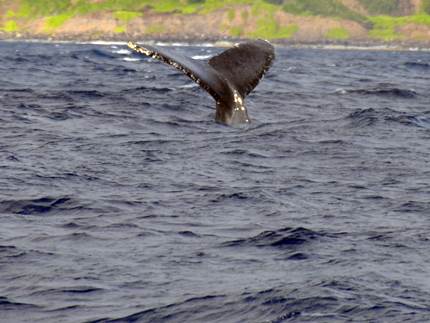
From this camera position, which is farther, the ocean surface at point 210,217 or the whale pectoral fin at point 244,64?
the whale pectoral fin at point 244,64

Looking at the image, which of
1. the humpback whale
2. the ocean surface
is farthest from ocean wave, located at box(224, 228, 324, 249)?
the humpback whale

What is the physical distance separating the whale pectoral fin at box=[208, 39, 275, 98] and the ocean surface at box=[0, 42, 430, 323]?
1684mm

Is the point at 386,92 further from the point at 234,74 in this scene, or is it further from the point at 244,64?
the point at 234,74

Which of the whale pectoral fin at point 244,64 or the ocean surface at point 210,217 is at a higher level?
the whale pectoral fin at point 244,64

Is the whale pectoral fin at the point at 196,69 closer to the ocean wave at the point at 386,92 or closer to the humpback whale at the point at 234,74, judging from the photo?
→ the humpback whale at the point at 234,74

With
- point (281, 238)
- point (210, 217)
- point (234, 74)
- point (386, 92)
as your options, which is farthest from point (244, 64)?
point (386, 92)

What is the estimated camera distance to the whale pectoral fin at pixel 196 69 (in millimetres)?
12492

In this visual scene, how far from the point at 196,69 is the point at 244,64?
117 cm

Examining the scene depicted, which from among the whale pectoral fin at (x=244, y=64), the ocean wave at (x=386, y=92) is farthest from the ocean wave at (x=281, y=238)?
the ocean wave at (x=386, y=92)

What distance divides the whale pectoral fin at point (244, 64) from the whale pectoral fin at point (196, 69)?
0.18 meters

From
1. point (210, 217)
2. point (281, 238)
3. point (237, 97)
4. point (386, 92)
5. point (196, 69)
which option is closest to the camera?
point (281, 238)

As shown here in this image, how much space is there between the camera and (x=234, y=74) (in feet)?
46.4

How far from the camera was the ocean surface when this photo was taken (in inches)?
404

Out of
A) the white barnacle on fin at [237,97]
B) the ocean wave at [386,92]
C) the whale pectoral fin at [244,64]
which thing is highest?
the whale pectoral fin at [244,64]
